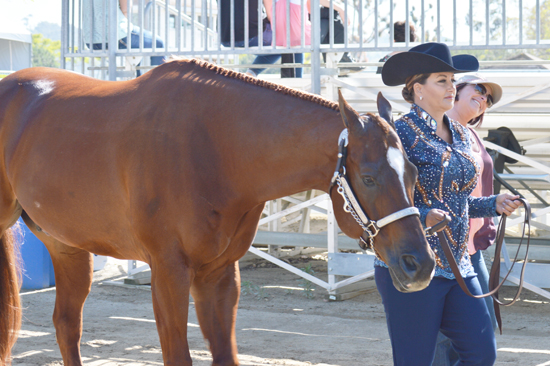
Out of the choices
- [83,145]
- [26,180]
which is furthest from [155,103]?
[26,180]

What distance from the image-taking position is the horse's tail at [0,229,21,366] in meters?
3.72

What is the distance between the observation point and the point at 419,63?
2.71 m

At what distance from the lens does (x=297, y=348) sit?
463 cm

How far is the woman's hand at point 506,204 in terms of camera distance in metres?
2.68

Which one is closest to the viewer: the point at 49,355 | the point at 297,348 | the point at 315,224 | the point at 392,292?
the point at 392,292

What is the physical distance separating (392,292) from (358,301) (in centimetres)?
369

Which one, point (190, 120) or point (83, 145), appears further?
point (83, 145)

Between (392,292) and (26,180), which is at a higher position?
(26,180)

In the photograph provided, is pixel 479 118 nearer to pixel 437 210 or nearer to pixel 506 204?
pixel 506 204

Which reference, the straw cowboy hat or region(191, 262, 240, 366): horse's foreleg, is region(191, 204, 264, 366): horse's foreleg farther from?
the straw cowboy hat

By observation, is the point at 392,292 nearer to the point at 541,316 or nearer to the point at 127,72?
the point at 541,316

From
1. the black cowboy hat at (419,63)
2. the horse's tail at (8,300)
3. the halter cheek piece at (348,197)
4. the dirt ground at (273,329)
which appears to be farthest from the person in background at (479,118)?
the horse's tail at (8,300)

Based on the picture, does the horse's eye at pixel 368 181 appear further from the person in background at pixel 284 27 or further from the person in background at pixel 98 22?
the person in background at pixel 98 22

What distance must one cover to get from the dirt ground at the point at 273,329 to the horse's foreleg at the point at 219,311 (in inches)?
53.1
